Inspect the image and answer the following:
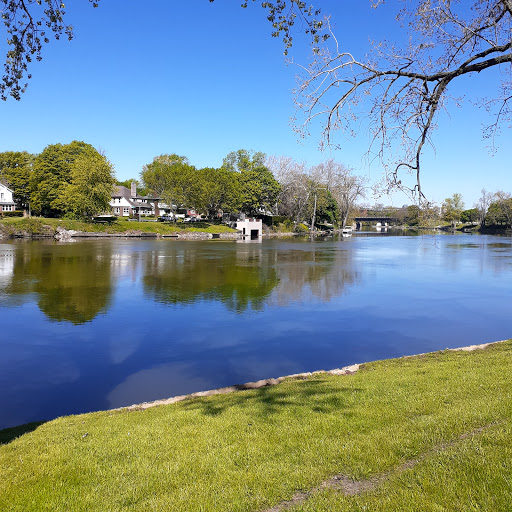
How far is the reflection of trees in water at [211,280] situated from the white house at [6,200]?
53633mm

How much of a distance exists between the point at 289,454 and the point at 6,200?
84.9 metres

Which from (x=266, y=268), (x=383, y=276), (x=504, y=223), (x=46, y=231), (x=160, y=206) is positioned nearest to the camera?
(x=383, y=276)

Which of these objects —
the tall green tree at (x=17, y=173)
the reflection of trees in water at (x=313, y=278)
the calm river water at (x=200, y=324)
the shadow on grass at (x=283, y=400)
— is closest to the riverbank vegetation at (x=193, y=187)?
the tall green tree at (x=17, y=173)

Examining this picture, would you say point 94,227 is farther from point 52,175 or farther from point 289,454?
point 289,454

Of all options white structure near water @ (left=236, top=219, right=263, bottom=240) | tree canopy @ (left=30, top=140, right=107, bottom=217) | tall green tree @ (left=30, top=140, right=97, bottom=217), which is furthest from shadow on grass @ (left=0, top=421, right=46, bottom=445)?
tall green tree @ (left=30, top=140, right=97, bottom=217)

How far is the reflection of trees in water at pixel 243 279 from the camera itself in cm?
1970

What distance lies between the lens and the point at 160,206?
102 meters

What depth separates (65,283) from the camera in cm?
2209

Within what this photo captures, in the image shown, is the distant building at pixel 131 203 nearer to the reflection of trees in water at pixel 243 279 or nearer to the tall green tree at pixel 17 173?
the tall green tree at pixel 17 173

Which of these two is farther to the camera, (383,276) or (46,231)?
(46,231)

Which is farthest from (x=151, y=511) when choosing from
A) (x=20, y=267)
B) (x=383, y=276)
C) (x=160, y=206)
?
(x=160, y=206)

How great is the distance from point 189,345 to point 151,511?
8.74 m

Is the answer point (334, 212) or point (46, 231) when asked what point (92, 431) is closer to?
point (46, 231)

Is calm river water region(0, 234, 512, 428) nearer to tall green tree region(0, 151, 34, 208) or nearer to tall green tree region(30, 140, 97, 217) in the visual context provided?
tall green tree region(30, 140, 97, 217)
